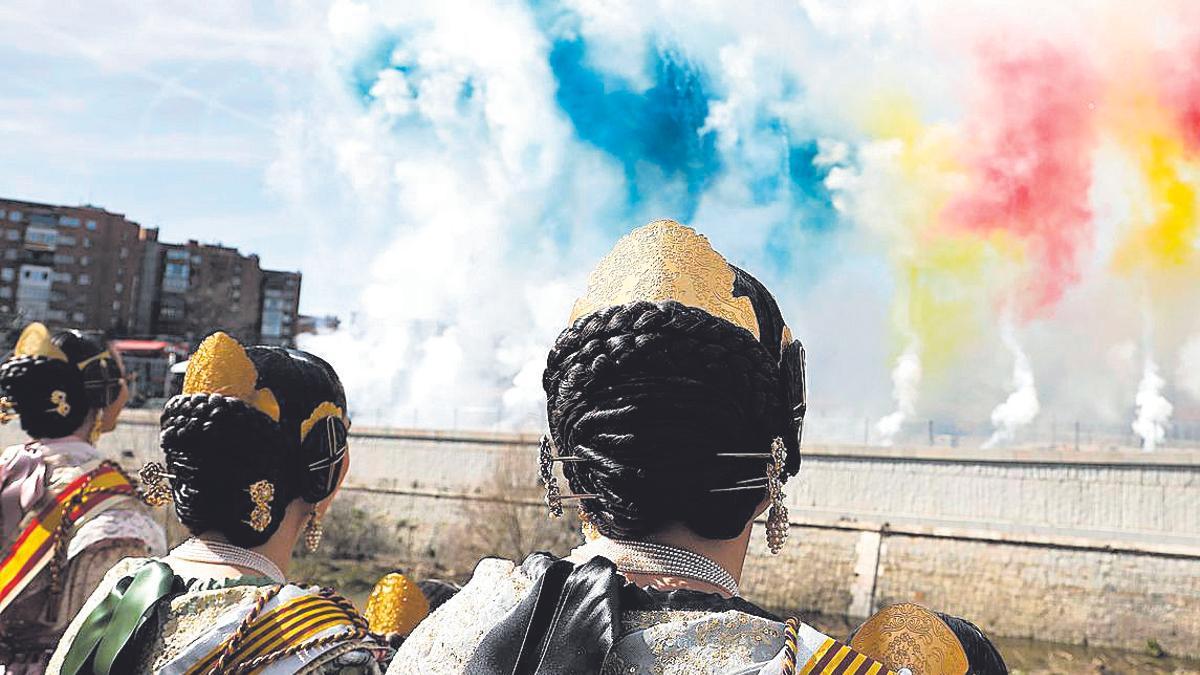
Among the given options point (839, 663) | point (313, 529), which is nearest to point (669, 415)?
point (839, 663)

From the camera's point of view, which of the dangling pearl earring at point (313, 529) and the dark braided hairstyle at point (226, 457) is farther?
the dangling pearl earring at point (313, 529)

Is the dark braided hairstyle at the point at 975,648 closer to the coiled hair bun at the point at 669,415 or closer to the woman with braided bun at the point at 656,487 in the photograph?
the woman with braided bun at the point at 656,487

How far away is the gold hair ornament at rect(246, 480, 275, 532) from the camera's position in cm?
298

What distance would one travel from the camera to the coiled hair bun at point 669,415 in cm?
183

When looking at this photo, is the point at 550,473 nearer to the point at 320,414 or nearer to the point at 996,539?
the point at 320,414

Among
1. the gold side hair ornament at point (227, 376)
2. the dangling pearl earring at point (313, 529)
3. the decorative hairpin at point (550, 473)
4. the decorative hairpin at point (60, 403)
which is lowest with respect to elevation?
the dangling pearl earring at point (313, 529)

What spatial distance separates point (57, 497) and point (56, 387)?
0.70m

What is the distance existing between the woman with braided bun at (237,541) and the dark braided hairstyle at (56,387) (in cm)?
192

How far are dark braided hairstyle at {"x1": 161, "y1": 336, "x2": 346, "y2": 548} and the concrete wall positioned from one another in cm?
2104

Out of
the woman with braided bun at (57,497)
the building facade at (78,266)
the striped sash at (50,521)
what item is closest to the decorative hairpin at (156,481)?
the woman with braided bun at (57,497)

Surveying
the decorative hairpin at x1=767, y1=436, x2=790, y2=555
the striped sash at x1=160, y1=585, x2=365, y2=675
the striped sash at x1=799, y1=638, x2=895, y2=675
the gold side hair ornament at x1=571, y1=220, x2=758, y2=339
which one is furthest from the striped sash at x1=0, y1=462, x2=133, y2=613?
the striped sash at x1=799, y1=638, x2=895, y2=675

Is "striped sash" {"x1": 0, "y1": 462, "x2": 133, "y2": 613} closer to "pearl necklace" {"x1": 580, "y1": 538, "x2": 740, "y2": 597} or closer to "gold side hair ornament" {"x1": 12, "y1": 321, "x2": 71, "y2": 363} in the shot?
"gold side hair ornament" {"x1": 12, "y1": 321, "x2": 71, "y2": 363}

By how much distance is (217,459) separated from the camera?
9.77 ft

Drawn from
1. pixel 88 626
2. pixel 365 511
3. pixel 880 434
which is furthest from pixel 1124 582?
pixel 88 626
